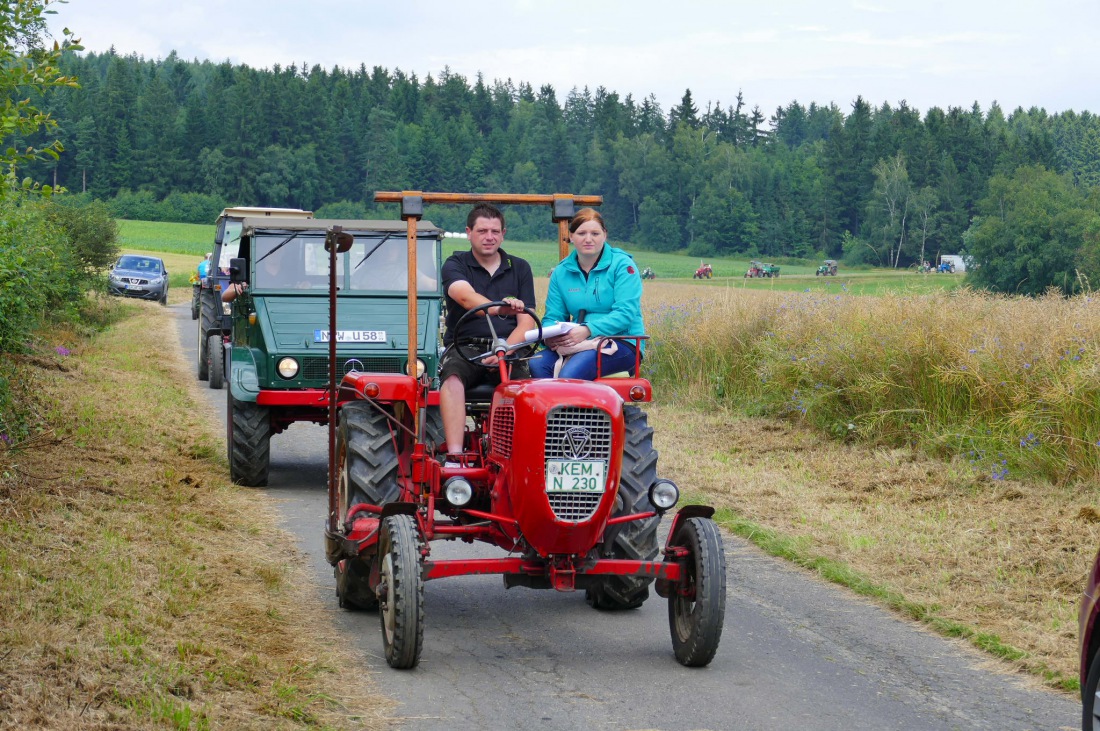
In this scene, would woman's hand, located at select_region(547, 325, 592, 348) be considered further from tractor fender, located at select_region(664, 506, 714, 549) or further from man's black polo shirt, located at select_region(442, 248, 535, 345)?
tractor fender, located at select_region(664, 506, 714, 549)

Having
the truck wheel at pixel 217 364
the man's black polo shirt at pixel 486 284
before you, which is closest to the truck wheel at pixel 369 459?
the man's black polo shirt at pixel 486 284

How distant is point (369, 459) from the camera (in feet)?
22.2

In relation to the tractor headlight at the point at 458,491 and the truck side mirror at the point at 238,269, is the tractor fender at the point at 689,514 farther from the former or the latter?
the truck side mirror at the point at 238,269

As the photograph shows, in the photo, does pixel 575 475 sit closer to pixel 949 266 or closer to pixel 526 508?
pixel 526 508

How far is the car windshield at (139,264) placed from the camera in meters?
37.2

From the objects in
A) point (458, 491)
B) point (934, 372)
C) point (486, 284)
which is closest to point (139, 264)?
point (934, 372)

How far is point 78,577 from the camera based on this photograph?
617 centimetres

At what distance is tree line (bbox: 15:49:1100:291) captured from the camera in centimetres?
10675

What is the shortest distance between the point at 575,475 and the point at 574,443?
140mm

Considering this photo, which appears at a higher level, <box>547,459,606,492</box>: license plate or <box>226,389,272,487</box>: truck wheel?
<box>547,459,606,492</box>: license plate

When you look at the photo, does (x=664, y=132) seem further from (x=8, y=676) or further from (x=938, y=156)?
(x=8, y=676)

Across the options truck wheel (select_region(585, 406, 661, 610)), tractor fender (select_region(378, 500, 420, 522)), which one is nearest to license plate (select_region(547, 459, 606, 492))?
truck wheel (select_region(585, 406, 661, 610))

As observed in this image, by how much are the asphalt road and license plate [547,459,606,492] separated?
0.86 metres

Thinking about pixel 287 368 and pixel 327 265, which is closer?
pixel 287 368
